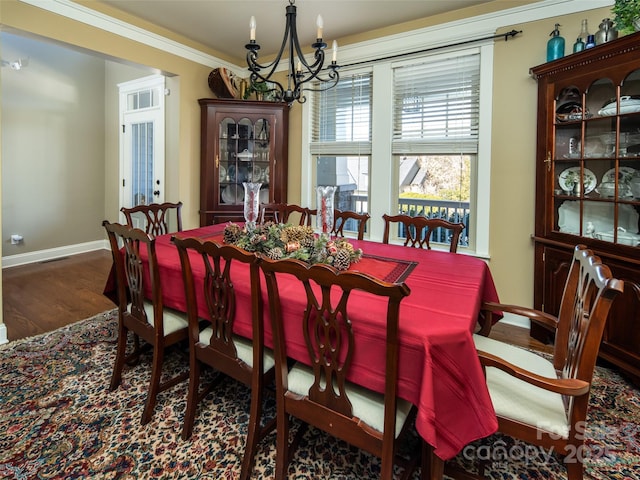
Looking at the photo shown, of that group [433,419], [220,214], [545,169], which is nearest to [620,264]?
[545,169]

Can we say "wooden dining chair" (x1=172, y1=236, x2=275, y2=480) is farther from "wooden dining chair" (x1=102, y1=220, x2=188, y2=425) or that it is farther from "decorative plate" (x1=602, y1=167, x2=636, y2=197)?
"decorative plate" (x1=602, y1=167, x2=636, y2=197)

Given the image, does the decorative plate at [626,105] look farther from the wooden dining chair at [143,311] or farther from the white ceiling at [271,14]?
the wooden dining chair at [143,311]

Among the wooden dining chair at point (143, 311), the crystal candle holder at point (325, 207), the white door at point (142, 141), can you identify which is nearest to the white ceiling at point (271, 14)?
the white door at point (142, 141)

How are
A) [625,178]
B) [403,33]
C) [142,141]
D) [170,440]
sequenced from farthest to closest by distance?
[142,141], [403,33], [625,178], [170,440]

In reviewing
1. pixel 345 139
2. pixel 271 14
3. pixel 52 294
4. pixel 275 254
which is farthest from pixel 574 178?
pixel 52 294

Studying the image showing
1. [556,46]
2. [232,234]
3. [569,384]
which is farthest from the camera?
[556,46]

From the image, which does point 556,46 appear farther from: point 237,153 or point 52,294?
point 52,294

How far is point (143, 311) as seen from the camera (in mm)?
1865

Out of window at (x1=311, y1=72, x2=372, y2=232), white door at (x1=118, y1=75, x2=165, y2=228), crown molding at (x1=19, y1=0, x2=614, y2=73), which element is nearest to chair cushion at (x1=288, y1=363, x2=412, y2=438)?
window at (x1=311, y1=72, x2=372, y2=232)

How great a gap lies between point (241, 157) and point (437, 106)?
7.21 feet

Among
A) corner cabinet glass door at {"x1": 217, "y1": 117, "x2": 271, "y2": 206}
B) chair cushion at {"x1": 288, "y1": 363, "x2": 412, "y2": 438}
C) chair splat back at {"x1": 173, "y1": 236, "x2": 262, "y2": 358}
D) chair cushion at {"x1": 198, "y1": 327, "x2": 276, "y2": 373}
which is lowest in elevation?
chair cushion at {"x1": 288, "y1": 363, "x2": 412, "y2": 438}

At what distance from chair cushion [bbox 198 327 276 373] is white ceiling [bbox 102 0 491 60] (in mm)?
2744

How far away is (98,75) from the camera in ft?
17.5

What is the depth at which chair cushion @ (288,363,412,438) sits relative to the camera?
1179mm
